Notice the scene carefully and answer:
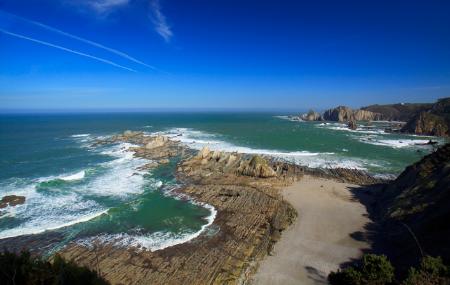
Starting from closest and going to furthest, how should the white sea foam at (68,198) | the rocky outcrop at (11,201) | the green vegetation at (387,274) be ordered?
1. the green vegetation at (387,274)
2. the white sea foam at (68,198)
3. the rocky outcrop at (11,201)

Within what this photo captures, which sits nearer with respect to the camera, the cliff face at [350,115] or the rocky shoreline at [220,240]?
the rocky shoreline at [220,240]

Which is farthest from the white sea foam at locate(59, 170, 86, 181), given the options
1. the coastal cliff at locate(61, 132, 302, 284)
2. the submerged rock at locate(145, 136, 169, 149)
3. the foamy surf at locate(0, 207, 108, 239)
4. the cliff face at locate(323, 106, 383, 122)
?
the cliff face at locate(323, 106, 383, 122)

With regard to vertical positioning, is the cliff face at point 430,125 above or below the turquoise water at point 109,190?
above

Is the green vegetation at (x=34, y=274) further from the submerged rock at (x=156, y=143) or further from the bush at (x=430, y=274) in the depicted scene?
the submerged rock at (x=156, y=143)

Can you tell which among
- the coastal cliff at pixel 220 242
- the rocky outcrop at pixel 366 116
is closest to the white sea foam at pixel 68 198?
the coastal cliff at pixel 220 242

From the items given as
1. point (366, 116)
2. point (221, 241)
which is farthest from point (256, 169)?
point (366, 116)

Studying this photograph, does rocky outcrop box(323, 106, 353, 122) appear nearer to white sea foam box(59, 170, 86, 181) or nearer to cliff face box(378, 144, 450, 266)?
cliff face box(378, 144, 450, 266)

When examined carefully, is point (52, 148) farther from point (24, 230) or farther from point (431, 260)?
point (431, 260)
